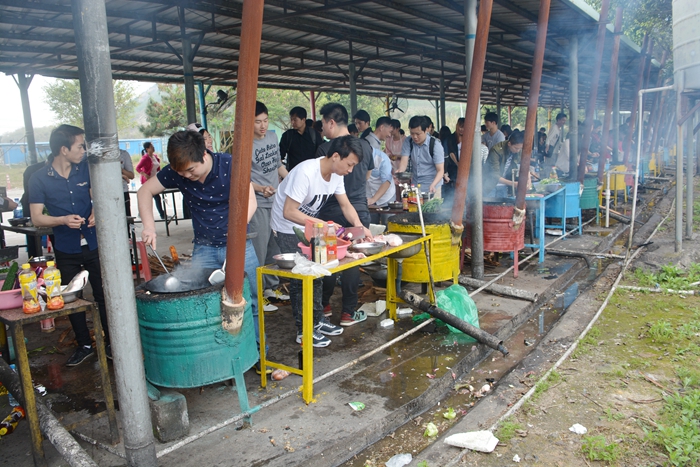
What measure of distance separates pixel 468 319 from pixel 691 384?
1838mm

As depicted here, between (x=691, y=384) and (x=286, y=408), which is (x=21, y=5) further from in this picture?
(x=691, y=384)

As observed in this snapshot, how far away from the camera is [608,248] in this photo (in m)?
8.56

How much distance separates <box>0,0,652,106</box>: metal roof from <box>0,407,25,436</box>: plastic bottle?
5.78m

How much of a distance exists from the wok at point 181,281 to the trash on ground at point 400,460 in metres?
1.56

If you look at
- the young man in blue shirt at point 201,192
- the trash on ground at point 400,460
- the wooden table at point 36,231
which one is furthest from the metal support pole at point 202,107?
the trash on ground at point 400,460

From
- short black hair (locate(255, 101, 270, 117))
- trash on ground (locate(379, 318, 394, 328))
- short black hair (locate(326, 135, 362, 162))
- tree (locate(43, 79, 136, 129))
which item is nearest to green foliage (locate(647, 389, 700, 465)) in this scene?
trash on ground (locate(379, 318, 394, 328))

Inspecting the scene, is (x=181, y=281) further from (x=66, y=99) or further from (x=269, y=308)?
(x=66, y=99)

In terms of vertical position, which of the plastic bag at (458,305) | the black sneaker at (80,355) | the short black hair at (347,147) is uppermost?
the short black hair at (347,147)

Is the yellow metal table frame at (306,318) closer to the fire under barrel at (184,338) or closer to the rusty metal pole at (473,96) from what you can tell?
the fire under barrel at (184,338)

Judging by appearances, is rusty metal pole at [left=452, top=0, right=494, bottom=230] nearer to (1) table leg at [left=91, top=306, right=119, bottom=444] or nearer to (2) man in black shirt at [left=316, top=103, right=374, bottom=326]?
(2) man in black shirt at [left=316, top=103, right=374, bottom=326]

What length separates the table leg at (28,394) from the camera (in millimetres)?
2709

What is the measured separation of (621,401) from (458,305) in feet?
5.66

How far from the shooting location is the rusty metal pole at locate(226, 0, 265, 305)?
2.65 m

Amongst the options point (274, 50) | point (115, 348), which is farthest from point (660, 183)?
point (115, 348)
